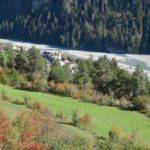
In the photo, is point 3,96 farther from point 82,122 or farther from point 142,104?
point 142,104

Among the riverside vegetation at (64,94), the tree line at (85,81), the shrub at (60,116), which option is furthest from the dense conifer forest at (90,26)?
the shrub at (60,116)

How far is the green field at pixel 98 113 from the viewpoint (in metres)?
36.1

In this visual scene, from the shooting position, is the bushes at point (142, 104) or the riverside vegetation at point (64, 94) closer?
the riverside vegetation at point (64, 94)

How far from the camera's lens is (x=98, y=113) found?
42.0 m

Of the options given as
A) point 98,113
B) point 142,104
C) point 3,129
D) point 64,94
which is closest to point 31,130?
point 3,129

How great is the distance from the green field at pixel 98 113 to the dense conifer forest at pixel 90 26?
129 m

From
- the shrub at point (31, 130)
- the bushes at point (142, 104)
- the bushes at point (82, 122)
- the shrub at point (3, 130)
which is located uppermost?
the shrub at point (3, 130)

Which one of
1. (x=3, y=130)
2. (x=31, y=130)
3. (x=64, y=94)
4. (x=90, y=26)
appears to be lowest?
(x=64, y=94)

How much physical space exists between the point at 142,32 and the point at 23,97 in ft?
474

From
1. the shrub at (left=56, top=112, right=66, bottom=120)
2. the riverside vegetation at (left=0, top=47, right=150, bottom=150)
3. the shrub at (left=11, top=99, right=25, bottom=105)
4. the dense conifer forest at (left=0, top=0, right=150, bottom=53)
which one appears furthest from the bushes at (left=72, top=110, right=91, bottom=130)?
the dense conifer forest at (left=0, top=0, right=150, bottom=53)

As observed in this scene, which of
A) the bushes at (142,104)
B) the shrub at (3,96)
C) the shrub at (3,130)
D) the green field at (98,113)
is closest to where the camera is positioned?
the shrub at (3,130)

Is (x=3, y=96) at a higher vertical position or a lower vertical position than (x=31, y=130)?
lower

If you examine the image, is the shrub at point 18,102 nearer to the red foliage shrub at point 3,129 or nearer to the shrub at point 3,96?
the shrub at point 3,96

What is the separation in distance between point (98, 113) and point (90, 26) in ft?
477
